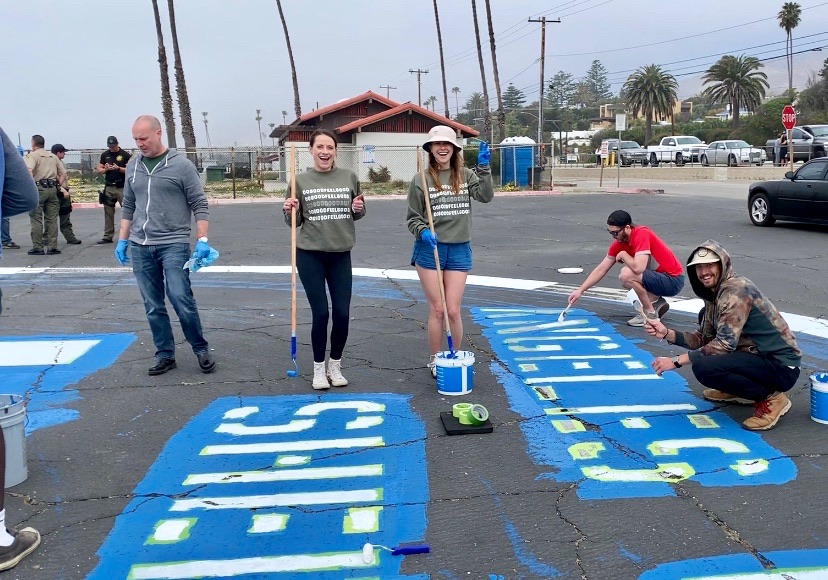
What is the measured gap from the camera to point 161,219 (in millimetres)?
5832

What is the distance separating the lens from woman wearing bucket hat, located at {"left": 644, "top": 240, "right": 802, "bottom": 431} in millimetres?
4699

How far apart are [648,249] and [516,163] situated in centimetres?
2536

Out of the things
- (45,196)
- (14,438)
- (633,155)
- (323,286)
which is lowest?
(14,438)

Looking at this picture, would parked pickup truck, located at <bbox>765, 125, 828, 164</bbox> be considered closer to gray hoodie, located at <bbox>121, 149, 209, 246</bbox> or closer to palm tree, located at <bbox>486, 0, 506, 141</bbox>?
palm tree, located at <bbox>486, 0, 506, 141</bbox>

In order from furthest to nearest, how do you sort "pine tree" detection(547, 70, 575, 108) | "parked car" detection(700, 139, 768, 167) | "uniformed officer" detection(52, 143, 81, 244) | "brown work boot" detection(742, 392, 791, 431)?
"pine tree" detection(547, 70, 575, 108), "parked car" detection(700, 139, 768, 167), "uniformed officer" detection(52, 143, 81, 244), "brown work boot" detection(742, 392, 791, 431)

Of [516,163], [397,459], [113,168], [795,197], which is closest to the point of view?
[397,459]

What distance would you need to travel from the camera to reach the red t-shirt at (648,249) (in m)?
7.28

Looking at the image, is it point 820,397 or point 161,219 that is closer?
point 820,397

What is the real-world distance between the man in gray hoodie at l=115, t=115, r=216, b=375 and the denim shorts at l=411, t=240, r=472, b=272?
1584 mm

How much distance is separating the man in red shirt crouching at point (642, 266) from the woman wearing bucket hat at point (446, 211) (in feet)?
6.22

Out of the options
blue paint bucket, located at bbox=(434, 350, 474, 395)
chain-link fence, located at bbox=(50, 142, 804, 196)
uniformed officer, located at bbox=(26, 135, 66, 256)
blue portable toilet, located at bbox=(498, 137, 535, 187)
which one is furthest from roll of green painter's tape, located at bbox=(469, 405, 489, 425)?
blue portable toilet, located at bbox=(498, 137, 535, 187)

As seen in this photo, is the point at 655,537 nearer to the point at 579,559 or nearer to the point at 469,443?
the point at 579,559

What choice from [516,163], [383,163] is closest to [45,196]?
[516,163]

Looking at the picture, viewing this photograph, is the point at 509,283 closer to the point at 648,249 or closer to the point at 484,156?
the point at 648,249
